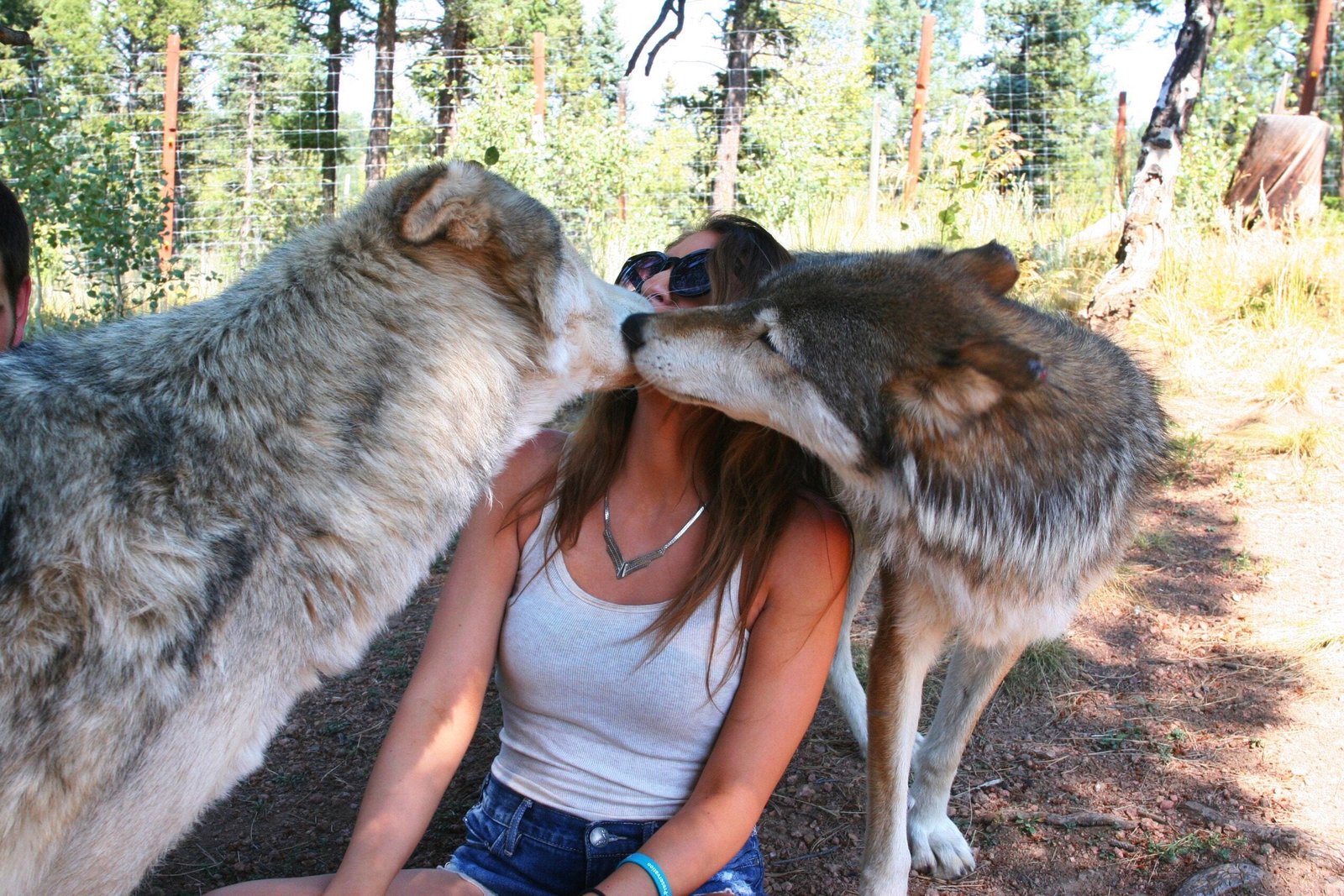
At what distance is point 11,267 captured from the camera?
8.81 feet

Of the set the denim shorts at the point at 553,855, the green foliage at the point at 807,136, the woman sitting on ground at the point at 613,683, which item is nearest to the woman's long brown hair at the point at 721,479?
the woman sitting on ground at the point at 613,683

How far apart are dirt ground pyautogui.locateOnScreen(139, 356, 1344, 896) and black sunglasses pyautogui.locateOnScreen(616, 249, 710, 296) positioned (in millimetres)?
1688

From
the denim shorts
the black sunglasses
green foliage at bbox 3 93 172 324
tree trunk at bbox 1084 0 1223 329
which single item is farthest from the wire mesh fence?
the denim shorts

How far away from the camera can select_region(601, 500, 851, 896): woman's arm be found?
1923mm

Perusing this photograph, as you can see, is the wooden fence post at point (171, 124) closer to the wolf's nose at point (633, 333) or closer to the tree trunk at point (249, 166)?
the tree trunk at point (249, 166)

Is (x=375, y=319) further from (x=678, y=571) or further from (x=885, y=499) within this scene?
(x=885, y=499)

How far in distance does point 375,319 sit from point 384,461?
0.27 metres

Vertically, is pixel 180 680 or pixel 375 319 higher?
pixel 375 319

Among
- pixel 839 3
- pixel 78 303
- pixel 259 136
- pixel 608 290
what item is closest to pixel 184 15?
pixel 259 136

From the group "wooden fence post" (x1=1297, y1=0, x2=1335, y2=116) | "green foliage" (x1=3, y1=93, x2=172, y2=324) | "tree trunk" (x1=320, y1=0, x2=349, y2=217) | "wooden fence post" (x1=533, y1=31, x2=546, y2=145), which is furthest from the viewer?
"tree trunk" (x1=320, y1=0, x2=349, y2=217)

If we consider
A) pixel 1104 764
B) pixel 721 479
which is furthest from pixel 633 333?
pixel 1104 764

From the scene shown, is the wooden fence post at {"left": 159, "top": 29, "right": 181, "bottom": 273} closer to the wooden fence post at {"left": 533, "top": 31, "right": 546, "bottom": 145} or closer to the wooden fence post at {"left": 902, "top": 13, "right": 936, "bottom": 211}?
the wooden fence post at {"left": 533, "top": 31, "right": 546, "bottom": 145}

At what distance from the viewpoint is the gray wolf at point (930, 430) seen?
7.25 feet

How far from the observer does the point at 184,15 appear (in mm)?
22594
